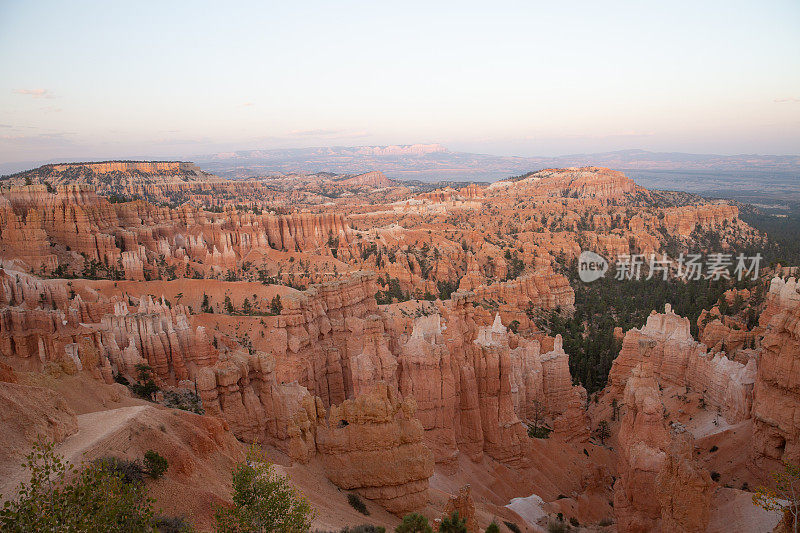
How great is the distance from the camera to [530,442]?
23.7 meters

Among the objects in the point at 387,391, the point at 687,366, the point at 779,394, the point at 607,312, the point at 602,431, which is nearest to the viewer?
the point at 387,391

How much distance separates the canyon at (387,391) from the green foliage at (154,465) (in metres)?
0.22

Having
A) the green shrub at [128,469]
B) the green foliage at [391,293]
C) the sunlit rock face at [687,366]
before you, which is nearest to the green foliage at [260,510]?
the green shrub at [128,469]

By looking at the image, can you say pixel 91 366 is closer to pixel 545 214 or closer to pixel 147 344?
pixel 147 344

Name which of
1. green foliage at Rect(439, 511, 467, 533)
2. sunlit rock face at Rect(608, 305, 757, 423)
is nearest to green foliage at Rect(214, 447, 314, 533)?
green foliage at Rect(439, 511, 467, 533)

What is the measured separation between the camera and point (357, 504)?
1309cm

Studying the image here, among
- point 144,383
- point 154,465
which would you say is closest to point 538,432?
point 144,383

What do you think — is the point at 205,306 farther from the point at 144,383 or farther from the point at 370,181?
the point at 370,181

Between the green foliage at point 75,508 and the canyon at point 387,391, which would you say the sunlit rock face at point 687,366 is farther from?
the green foliage at point 75,508

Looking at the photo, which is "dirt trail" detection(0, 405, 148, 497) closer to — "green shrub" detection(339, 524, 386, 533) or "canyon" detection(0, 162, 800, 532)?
"canyon" detection(0, 162, 800, 532)

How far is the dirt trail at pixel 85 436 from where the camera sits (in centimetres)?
833

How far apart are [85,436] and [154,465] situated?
193cm

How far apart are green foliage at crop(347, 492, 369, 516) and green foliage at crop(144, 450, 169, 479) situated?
5.05m

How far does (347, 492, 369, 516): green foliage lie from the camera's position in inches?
509
